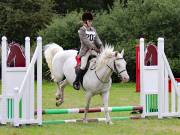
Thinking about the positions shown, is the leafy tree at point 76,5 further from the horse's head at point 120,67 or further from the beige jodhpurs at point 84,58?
the horse's head at point 120,67

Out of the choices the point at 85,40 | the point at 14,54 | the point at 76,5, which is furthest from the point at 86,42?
the point at 76,5

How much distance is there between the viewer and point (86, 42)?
1114 cm

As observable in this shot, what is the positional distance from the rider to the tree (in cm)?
2858

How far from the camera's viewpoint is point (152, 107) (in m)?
12.3

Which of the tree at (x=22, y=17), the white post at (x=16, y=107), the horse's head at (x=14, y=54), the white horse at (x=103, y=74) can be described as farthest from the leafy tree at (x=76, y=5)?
the white post at (x=16, y=107)

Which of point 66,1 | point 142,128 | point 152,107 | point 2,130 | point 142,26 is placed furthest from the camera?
point 66,1

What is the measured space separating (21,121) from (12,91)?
0.63 m

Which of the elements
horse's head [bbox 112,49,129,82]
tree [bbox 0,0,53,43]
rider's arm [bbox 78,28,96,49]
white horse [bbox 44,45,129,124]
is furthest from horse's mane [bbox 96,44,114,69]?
tree [bbox 0,0,53,43]

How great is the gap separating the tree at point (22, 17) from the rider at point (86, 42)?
1125 inches

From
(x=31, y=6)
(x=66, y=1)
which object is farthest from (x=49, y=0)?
(x=66, y=1)

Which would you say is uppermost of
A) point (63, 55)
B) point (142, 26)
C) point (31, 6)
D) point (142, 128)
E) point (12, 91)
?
point (31, 6)

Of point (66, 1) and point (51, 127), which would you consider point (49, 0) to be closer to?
point (66, 1)

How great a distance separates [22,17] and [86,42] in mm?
29452

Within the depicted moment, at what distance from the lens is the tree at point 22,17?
40000 mm
